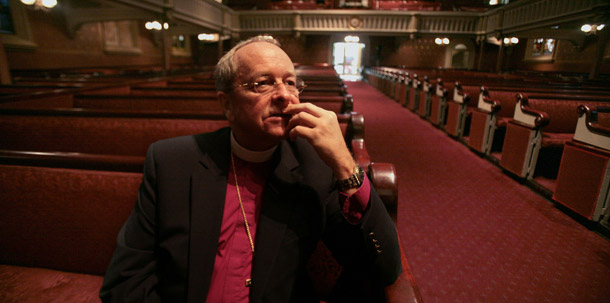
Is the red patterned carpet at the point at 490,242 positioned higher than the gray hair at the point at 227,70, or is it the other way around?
the gray hair at the point at 227,70

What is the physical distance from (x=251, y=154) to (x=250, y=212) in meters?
0.18

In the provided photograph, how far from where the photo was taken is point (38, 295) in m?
1.13

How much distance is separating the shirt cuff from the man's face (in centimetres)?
26

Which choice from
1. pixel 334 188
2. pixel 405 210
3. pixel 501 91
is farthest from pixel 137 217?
pixel 501 91

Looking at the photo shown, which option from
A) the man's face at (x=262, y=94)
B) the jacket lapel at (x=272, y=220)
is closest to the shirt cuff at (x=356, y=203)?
the jacket lapel at (x=272, y=220)

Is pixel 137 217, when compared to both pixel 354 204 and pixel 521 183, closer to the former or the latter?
pixel 354 204

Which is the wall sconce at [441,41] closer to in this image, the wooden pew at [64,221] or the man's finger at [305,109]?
the wooden pew at [64,221]

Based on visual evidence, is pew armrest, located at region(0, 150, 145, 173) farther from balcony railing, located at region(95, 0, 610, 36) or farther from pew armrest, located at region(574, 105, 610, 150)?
balcony railing, located at region(95, 0, 610, 36)

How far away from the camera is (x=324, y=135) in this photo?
0.83 m

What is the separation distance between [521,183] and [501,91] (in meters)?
1.54

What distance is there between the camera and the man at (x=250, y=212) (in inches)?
34.0

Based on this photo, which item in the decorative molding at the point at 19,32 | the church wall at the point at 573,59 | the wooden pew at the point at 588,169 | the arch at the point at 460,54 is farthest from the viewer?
the arch at the point at 460,54

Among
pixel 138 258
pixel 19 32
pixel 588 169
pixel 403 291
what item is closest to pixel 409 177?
pixel 588 169

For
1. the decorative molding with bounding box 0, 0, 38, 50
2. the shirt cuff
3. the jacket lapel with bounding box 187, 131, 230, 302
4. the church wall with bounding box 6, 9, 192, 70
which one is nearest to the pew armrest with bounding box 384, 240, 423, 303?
the shirt cuff
